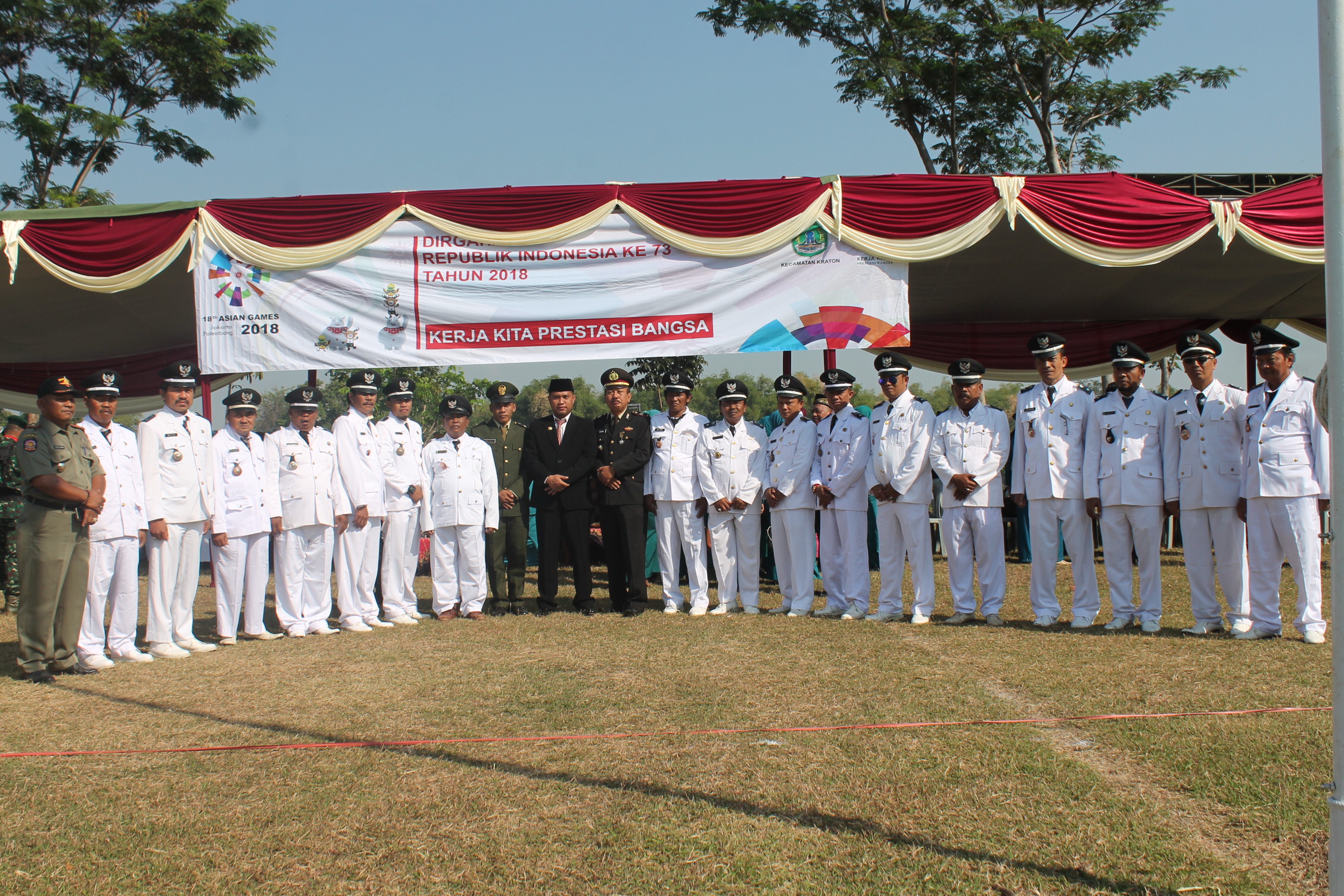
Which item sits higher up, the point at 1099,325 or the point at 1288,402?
the point at 1099,325

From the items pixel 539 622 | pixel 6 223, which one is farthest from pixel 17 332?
pixel 539 622

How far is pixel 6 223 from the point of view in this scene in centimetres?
748

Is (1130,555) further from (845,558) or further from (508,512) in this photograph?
(508,512)

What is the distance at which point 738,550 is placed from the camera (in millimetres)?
7273

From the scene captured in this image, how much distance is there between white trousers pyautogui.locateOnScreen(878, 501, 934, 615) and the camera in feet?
21.4

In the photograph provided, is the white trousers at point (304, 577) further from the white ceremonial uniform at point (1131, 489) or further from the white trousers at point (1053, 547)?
the white ceremonial uniform at point (1131, 489)

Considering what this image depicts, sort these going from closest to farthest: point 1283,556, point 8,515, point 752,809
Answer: point 752,809 → point 1283,556 → point 8,515

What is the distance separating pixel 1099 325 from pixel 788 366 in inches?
201

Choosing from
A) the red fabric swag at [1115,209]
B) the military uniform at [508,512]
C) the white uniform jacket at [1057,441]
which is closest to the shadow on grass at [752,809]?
the military uniform at [508,512]

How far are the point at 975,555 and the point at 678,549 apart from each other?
2.04 meters

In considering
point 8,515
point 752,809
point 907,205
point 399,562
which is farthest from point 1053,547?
point 8,515

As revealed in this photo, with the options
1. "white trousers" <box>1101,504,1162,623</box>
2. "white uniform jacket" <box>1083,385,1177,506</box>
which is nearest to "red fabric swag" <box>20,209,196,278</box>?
"white uniform jacket" <box>1083,385,1177,506</box>

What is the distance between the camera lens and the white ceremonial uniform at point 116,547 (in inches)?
222

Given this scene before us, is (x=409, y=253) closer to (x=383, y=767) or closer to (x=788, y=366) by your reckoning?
(x=788, y=366)
